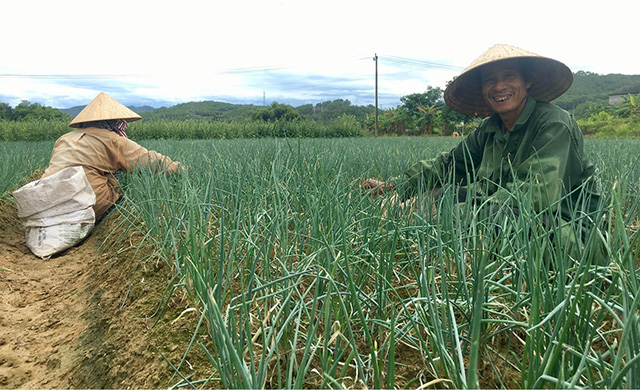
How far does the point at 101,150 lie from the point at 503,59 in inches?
116

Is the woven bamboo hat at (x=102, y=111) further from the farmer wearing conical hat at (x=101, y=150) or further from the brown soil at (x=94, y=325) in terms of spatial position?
the brown soil at (x=94, y=325)

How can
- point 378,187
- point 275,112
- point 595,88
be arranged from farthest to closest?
point 595,88 < point 275,112 < point 378,187

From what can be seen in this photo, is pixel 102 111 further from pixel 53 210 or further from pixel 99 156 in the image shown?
pixel 53 210


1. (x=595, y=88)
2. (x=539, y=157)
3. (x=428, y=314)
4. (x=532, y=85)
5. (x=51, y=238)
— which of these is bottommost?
(x=51, y=238)

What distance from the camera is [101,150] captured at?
3154 mm

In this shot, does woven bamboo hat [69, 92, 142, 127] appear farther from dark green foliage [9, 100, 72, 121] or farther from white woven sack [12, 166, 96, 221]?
dark green foliage [9, 100, 72, 121]

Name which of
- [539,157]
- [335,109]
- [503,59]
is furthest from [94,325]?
[335,109]

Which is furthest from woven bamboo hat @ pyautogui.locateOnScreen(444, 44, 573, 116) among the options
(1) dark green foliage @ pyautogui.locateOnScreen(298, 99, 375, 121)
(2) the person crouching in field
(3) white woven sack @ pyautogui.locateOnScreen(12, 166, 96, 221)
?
(1) dark green foliage @ pyautogui.locateOnScreen(298, 99, 375, 121)

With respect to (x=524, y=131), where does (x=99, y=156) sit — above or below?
below

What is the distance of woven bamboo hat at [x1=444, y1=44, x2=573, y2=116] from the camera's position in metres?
1.97

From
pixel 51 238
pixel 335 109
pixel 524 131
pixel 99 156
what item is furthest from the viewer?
pixel 335 109

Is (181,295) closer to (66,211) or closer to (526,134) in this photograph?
(526,134)

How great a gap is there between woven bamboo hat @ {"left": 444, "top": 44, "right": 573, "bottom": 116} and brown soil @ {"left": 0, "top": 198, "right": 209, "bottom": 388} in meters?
1.83

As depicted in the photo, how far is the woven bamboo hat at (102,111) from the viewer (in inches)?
124
